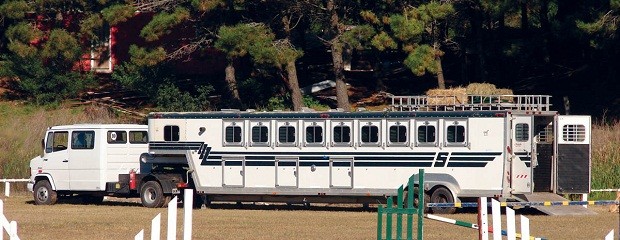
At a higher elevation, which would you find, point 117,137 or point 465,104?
point 465,104

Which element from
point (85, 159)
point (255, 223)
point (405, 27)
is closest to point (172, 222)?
point (255, 223)

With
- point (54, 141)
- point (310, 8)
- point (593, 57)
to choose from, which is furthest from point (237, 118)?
point (593, 57)

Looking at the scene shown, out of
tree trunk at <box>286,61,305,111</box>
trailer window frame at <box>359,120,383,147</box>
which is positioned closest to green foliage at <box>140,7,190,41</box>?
tree trunk at <box>286,61,305,111</box>

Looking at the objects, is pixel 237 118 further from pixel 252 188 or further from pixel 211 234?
pixel 211 234

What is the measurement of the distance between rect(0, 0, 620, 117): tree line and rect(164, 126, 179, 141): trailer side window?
10826 millimetres

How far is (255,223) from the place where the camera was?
84.1 feet

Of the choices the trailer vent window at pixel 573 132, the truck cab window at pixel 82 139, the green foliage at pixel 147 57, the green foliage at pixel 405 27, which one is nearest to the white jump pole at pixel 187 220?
the trailer vent window at pixel 573 132

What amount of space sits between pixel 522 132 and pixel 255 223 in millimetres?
6985

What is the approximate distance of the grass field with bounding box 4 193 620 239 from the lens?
22.5 meters

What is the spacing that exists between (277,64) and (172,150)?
1165cm

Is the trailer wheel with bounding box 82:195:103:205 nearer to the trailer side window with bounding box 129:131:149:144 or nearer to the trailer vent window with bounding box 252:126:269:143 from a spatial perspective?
the trailer side window with bounding box 129:131:149:144

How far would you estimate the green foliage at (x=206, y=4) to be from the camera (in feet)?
141

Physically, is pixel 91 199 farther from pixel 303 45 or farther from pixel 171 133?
pixel 303 45

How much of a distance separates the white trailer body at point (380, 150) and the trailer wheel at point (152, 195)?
0.75m
